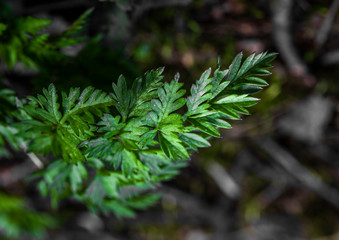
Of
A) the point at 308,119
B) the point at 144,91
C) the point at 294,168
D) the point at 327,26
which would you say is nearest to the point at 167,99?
the point at 144,91

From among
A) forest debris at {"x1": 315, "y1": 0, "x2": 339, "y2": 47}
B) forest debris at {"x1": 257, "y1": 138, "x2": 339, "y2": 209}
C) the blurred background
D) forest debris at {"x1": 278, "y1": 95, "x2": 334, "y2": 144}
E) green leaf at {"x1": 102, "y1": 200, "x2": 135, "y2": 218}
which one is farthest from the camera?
forest debris at {"x1": 257, "y1": 138, "x2": 339, "y2": 209}

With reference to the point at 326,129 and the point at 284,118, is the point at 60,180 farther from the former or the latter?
the point at 326,129

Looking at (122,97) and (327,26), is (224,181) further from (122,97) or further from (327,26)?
(122,97)

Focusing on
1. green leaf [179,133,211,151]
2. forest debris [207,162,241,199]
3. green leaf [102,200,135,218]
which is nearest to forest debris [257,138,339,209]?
forest debris [207,162,241,199]

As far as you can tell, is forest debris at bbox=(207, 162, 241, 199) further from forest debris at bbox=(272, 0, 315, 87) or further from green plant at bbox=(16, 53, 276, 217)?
green plant at bbox=(16, 53, 276, 217)

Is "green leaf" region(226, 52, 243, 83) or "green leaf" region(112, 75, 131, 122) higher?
"green leaf" region(226, 52, 243, 83)

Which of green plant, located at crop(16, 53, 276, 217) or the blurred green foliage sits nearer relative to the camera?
green plant, located at crop(16, 53, 276, 217)

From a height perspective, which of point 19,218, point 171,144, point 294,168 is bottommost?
point 19,218
